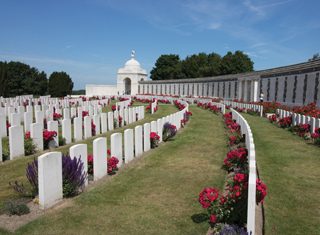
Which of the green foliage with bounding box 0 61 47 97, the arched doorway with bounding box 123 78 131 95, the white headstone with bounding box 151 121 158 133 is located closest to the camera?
the white headstone with bounding box 151 121 158 133

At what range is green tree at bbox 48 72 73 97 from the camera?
154 ft

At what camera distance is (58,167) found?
5.02 m

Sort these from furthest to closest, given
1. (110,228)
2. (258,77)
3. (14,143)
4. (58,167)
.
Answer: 1. (258,77)
2. (14,143)
3. (58,167)
4. (110,228)

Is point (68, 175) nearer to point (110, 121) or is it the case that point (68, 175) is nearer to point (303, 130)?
point (110, 121)

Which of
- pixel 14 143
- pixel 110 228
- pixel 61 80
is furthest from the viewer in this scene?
pixel 61 80

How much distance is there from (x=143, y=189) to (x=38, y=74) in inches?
2178

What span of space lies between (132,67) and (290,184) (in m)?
58.8

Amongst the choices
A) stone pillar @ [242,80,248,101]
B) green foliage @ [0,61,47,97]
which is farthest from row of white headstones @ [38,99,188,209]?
green foliage @ [0,61,47,97]

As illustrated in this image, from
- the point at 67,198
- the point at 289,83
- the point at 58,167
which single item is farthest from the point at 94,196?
the point at 289,83

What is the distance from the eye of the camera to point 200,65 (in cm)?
7044

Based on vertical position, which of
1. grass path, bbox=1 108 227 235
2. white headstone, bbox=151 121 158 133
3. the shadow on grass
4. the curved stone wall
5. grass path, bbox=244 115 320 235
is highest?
the curved stone wall

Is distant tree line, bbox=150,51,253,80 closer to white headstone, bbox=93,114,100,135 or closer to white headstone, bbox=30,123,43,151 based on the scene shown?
white headstone, bbox=93,114,100,135

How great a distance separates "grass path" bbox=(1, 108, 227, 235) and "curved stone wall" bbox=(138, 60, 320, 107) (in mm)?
17119

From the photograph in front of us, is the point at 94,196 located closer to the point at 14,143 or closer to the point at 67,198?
the point at 67,198
